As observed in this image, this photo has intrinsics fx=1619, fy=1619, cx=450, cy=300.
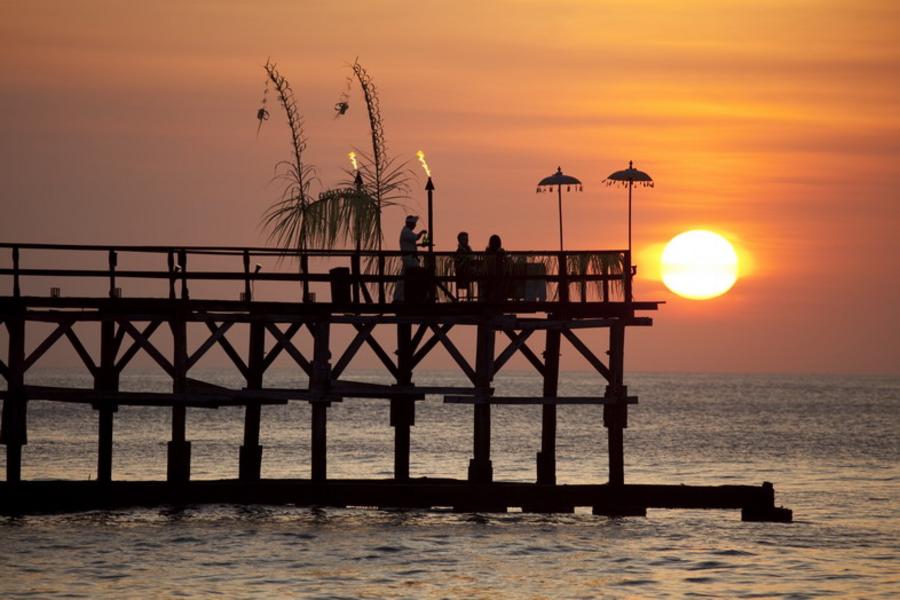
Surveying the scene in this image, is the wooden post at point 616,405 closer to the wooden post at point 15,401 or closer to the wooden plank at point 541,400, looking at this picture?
the wooden plank at point 541,400

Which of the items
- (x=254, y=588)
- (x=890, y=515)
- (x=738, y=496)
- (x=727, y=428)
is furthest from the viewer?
(x=727, y=428)

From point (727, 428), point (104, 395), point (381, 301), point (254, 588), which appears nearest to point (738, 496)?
point (381, 301)

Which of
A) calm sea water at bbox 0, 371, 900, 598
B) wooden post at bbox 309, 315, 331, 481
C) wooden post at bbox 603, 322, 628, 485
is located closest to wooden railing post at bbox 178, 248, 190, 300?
wooden post at bbox 309, 315, 331, 481

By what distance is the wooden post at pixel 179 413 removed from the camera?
3130 centimetres

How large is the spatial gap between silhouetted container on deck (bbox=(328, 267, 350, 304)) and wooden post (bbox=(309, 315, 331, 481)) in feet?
1.66

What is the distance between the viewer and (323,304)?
31.8 meters

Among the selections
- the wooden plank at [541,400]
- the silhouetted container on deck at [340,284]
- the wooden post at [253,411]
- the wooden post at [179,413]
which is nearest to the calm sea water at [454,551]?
the wooden post at [253,411]

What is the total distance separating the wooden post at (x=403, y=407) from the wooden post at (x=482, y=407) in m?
2.40

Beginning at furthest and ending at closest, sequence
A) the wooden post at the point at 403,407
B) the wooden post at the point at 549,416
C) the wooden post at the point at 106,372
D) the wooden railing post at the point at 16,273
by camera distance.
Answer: the wooden post at the point at 403,407 < the wooden post at the point at 549,416 < the wooden post at the point at 106,372 < the wooden railing post at the point at 16,273

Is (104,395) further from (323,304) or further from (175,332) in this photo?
(323,304)

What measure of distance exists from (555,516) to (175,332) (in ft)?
28.8

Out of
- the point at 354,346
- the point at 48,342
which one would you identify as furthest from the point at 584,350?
the point at 48,342

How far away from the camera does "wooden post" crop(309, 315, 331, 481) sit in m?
31.6

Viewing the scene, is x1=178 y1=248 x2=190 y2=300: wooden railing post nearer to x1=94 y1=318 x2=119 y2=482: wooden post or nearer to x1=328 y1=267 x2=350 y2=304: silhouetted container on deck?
x1=94 y1=318 x2=119 y2=482: wooden post
